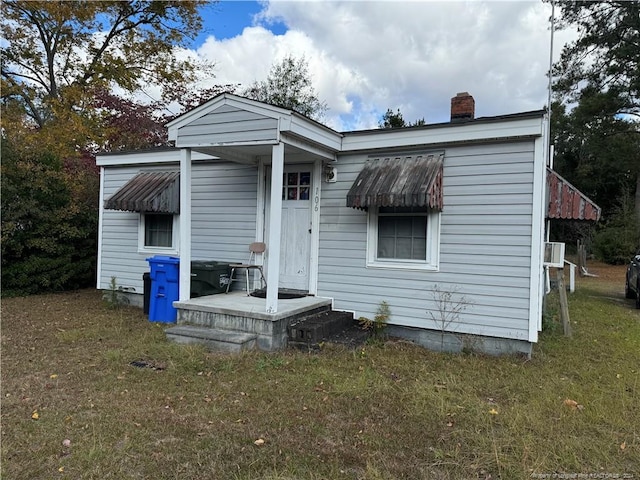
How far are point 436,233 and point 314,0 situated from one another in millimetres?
6135

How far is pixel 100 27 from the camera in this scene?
1445 cm

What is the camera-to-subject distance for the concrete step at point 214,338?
4816mm

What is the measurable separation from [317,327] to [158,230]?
13.8 feet

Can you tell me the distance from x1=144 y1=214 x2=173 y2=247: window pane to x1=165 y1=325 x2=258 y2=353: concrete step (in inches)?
106

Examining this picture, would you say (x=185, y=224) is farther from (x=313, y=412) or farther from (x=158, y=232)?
(x=313, y=412)

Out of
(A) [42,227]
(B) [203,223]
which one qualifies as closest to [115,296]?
(B) [203,223]

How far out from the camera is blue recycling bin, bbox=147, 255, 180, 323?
20.5ft

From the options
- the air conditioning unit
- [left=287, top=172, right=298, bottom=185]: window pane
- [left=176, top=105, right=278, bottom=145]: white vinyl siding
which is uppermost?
[left=176, top=105, right=278, bottom=145]: white vinyl siding

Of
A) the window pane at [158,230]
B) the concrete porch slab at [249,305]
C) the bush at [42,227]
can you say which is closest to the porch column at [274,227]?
the concrete porch slab at [249,305]

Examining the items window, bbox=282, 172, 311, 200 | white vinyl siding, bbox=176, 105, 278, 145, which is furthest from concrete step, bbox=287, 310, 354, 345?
white vinyl siding, bbox=176, 105, 278, 145

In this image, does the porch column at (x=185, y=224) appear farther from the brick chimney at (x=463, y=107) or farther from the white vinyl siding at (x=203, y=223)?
the brick chimney at (x=463, y=107)

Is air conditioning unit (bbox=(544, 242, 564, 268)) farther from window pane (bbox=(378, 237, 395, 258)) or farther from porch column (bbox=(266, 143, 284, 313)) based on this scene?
porch column (bbox=(266, 143, 284, 313))

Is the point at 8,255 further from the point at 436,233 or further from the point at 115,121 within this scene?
the point at 436,233

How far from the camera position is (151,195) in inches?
278
